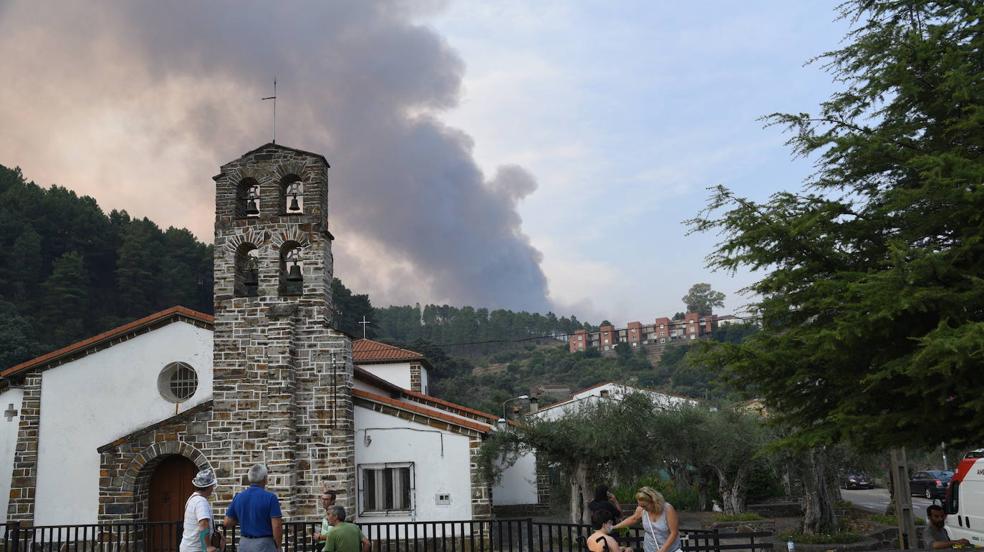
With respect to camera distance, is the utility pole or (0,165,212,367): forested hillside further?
(0,165,212,367): forested hillside

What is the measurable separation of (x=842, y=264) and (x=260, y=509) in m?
7.43

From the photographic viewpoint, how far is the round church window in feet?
60.1

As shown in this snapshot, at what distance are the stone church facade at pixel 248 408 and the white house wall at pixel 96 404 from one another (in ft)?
0.10

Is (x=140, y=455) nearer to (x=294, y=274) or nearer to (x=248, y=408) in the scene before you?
(x=248, y=408)

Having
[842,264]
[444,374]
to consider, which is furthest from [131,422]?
[444,374]

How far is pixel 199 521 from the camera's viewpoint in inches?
315

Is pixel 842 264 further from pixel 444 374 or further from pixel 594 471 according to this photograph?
pixel 444 374

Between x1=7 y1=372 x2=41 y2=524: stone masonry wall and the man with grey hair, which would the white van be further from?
x1=7 y1=372 x2=41 y2=524: stone masonry wall

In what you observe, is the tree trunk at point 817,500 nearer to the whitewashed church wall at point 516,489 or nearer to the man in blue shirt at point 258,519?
the whitewashed church wall at point 516,489

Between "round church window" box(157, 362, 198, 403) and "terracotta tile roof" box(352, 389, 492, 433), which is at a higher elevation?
"round church window" box(157, 362, 198, 403)

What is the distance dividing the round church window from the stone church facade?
0.03m

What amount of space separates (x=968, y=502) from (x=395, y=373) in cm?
2108

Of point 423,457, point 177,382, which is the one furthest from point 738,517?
point 177,382

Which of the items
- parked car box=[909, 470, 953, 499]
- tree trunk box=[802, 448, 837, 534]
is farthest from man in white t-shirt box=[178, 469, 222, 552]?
parked car box=[909, 470, 953, 499]
